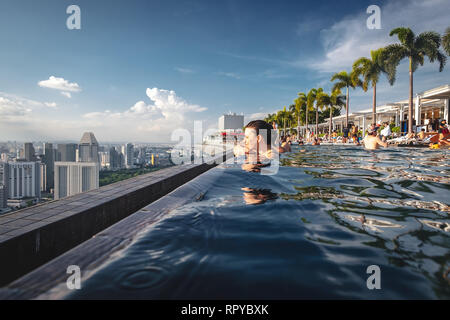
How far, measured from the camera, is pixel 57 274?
1.28m

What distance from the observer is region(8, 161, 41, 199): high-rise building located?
73.2ft

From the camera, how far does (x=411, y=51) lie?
2066 cm

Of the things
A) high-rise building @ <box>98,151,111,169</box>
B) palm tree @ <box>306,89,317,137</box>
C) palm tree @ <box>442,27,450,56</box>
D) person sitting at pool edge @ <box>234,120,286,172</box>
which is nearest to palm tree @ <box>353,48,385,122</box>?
palm tree @ <box>442,27,450,56</box>

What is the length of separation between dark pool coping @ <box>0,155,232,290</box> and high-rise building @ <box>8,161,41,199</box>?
946 inches

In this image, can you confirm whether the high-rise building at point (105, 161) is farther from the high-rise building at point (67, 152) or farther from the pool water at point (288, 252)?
the pool water at point (288, 252)

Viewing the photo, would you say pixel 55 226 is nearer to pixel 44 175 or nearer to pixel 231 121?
pixel 44 175

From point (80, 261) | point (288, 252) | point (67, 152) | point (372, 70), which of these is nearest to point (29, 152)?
point (67, 152)

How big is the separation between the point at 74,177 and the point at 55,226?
20.8 meters

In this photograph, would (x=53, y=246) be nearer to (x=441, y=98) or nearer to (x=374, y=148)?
(x=374, y=148)

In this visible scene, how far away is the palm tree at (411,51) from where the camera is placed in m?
19.8

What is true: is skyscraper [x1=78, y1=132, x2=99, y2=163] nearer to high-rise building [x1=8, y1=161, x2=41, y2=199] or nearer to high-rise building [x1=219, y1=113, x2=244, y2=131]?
high-rise building [x1=8, y1=161, x2=41, y2=199]

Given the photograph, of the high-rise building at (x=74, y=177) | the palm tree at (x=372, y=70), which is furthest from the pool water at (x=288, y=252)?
the palm tree at (x=372, y=70)

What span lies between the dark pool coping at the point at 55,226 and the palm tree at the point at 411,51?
74.0 ft
